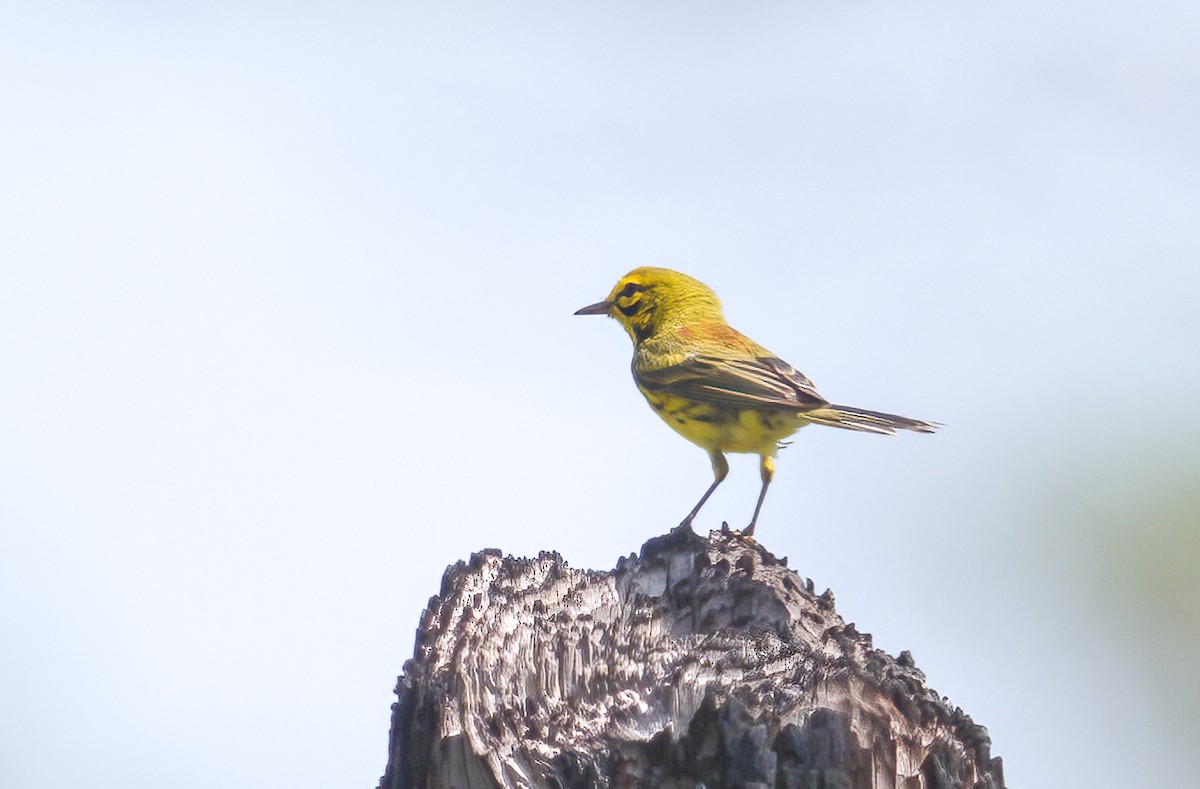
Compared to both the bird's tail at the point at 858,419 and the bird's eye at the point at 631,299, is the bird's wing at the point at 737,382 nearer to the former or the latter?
the bird's tail at the point at 858,419

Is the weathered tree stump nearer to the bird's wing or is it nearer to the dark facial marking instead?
the bird's wing

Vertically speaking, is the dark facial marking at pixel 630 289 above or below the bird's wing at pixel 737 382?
above

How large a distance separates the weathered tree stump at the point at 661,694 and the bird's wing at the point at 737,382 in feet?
10.5

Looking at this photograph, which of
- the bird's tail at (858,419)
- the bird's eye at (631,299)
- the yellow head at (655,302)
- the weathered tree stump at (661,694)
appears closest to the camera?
the weathered tree stump at (661,694)

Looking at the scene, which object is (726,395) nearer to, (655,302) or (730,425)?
(730,425)

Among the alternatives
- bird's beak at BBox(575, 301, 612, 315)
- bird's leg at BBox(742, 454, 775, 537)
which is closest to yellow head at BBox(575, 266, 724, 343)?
bird's beak at BBox(575, 301, 612, 315)

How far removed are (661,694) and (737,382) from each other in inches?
168

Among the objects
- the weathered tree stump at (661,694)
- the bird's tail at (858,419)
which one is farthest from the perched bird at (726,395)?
the weathered tree stump at (661,694)

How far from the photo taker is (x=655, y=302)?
9.77 metres

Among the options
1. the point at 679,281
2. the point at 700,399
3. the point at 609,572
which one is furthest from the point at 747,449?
the point at 609,572

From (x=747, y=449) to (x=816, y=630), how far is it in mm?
3910

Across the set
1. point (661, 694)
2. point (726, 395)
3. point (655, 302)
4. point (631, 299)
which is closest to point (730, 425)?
point (726, 395)

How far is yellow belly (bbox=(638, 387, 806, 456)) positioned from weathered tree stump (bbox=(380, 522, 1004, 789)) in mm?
3382

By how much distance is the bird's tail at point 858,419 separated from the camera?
7.59 meters
